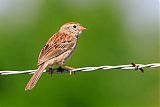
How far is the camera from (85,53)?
80.9ft

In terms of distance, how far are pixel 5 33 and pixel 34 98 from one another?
867 cm

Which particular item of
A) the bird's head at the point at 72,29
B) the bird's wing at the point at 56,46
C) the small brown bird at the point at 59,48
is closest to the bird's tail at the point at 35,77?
the small brown bird at the point at 59,48

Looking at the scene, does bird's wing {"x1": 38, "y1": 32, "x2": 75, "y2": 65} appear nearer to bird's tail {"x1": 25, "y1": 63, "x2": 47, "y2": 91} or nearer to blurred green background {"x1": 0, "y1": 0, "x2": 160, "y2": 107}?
bird's tail {"x1": 25, "y1": 63, "x2": 47, "y2": 91}

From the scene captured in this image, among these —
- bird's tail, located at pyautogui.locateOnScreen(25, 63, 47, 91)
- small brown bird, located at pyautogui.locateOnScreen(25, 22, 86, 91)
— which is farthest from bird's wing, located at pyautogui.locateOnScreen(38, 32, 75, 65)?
bird's tail, located at pyautogui.locateOnScreen(25, 63, 47, 91)

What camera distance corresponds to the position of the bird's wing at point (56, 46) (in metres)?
10.5

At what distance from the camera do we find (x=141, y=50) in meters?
28.6

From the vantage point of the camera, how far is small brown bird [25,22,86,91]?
1033cm

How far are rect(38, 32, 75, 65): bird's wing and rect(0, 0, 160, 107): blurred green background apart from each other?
823 centimetres

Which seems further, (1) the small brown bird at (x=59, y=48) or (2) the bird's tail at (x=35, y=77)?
(1) the small brown bird at (x=59, y=48)

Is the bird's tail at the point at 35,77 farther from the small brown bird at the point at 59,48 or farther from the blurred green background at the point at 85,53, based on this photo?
the blurred green background at the point at 85,53

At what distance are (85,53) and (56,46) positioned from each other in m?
13.8

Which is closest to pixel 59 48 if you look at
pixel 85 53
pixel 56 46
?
pixel 56 46

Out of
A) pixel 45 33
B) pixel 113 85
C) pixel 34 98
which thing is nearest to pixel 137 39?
pixel 45 33

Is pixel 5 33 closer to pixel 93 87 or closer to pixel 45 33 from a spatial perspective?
pixel 45 33
